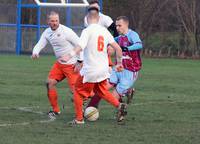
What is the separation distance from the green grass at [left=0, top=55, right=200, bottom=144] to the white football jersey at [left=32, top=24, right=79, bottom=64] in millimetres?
1118

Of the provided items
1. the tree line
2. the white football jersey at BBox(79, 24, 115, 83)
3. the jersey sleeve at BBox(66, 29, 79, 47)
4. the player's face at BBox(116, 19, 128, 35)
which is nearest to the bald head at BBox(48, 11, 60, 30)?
the jersey sleeve at BBox(66, 29, 79, 47)

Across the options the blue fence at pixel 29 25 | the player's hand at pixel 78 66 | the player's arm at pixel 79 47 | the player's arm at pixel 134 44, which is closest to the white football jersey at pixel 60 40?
the player's hand at pixel 78 66

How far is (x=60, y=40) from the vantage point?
11.4 meters

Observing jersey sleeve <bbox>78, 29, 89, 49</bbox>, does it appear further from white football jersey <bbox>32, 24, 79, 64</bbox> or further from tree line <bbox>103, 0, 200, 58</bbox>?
tree line <bbox>103, 0, 200, 58</bbox>

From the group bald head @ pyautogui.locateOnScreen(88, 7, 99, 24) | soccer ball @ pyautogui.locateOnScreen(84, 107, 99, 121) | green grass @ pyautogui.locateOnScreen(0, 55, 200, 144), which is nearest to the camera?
green grass @ pyautogui.locateOnScreen(0, 55, 200, 144)

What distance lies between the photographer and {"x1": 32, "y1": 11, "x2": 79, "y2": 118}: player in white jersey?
11172 millimetres

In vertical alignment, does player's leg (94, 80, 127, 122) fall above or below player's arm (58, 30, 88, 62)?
below

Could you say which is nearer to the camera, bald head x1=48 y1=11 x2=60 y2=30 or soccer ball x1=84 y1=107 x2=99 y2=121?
soccer ball x1=84 y1=107 x2=99 y2=121

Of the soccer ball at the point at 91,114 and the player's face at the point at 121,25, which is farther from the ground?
the player's face at the point at 121,25

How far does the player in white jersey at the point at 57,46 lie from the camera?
11.2 metres

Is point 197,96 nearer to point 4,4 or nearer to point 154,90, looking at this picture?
point 154,90

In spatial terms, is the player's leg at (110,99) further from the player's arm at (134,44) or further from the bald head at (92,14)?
the player's arm at (134,44)

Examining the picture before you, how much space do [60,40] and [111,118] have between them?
164cm

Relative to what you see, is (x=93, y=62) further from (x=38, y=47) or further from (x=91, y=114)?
(x=38, y=47)
